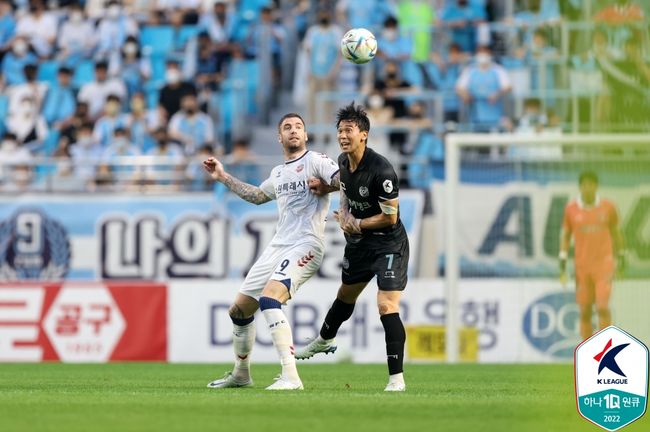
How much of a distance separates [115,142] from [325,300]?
558 cm

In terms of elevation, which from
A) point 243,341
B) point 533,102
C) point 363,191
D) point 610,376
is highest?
point 533,102

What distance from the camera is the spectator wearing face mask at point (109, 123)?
2620 centimetres

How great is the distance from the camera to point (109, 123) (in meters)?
26.3

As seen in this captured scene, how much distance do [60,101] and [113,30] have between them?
201cm

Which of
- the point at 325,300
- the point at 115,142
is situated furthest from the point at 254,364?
the point at 115,142

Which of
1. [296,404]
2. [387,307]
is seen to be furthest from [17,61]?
[296,404]

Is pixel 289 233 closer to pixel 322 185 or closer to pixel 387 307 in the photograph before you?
pixel 322 185

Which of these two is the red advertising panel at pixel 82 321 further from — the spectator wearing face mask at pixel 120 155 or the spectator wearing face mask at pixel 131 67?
the spectator wearing face mask at pixel 131 67

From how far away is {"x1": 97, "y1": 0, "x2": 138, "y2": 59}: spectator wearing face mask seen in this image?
2827 cm

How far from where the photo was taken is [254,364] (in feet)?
70.3

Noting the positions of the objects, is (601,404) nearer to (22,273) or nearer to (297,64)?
(22,273)

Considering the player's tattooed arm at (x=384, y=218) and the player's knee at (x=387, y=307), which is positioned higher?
the player's tattooed arm at (x=384, y=218)

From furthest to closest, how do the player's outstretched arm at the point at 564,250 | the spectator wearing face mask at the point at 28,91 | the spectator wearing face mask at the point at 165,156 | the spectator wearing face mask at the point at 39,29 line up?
1. the spectator wearing face mask at the point at 39,29
2. the spectator wearing face mask at the point at 28,91
3. the spectator wearing face mask at the point at 165,156
4. the player's outstretched arm at the point at 564,250

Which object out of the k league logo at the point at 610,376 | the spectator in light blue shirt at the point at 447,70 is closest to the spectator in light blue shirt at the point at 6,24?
the spectator in light blue shirt at the point at 447,70
